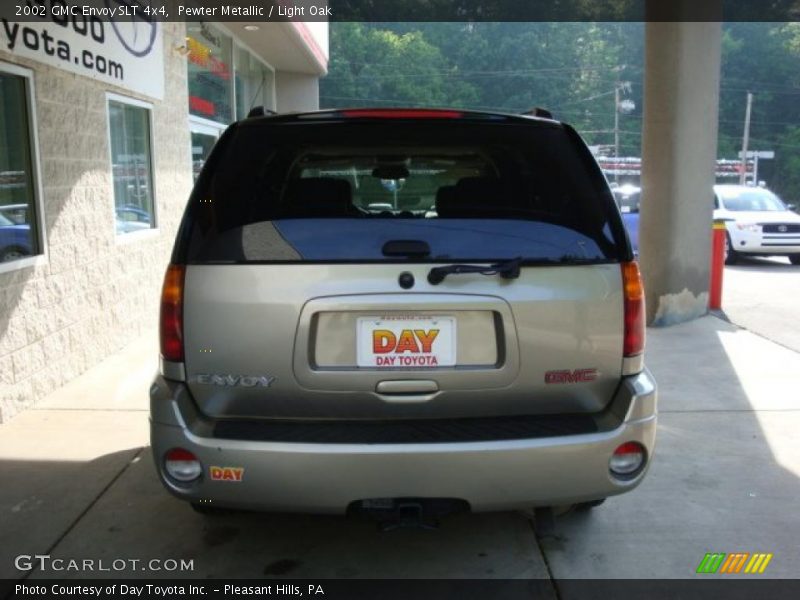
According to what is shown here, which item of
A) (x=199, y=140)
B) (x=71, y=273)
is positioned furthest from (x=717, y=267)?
(x=199, y=140)

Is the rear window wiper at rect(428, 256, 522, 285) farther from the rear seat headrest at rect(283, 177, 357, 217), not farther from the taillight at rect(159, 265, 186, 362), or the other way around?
the taillight at rect(159, 265, 186, 362)

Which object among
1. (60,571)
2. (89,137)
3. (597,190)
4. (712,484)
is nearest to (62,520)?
(60,571)

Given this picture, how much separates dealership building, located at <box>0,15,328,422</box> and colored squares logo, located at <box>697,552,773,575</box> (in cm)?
426

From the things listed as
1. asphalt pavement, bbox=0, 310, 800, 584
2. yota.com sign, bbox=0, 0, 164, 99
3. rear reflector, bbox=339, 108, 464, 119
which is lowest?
asphalt pavement, bbox=0, 310, 800, 584

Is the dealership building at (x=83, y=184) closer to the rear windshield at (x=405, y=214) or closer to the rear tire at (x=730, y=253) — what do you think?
the rear windshield at (x=405, y=214)

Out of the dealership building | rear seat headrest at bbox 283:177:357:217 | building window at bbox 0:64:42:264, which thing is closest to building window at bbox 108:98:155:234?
the dealership building

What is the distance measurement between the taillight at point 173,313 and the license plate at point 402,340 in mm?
667

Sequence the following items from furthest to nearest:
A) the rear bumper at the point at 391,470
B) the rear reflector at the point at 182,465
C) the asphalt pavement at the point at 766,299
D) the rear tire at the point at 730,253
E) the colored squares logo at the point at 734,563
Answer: the rear tire at the point at 730,253
the asphalt pavement at the point at 766,299
the colored squares logo at the point at 734,563
the rear reflector at the point at 182,465
the rear bumper at the point at 391,470

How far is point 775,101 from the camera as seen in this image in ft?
209

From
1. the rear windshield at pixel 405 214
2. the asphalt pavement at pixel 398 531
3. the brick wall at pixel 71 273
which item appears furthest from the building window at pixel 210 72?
the rear windshield at pixel 405 214

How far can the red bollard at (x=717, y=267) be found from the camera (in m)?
9.13

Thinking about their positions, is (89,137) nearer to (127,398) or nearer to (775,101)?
(127,398)

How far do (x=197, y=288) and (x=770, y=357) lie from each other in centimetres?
593

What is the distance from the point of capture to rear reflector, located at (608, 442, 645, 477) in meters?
2.78
